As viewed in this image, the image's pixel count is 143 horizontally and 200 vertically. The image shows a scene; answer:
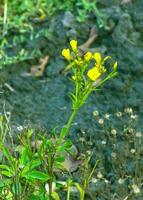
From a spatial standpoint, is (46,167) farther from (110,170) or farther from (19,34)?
(19,34)

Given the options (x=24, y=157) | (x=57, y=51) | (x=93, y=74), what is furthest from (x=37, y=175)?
(x=57, y=51)

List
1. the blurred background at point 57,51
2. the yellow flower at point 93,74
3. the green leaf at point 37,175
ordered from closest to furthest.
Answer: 1. the yellow flower at point 93,74
2. the green leaf at point 37,175
3. the blurred background at point 57,51

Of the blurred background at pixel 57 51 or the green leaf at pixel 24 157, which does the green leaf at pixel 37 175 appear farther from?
the blurred background at pixel 57 51

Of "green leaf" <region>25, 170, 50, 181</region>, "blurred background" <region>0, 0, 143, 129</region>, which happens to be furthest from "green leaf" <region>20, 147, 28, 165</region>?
"blurred background" <region>0, 0, 143, 129</region>

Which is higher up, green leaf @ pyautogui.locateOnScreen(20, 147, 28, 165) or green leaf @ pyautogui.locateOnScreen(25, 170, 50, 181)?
green leaf @ pyautogui.locateOnScreen(20, 147, 28, 165)

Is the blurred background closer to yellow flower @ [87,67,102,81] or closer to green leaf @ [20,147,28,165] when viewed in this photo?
green leaf @ [20,147,28,165]

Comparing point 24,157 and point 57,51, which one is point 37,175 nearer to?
point 24,157

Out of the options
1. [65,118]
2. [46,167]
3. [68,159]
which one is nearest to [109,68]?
[65,118]

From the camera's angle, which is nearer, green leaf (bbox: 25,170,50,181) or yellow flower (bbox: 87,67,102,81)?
yellow flower (bbox: 87,67,102,81)

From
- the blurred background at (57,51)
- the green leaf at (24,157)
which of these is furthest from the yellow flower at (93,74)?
the blurred background at (57,51)

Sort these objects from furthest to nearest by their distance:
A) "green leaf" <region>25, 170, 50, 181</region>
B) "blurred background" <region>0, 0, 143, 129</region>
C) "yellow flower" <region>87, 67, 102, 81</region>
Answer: "blurred background" <region>0, 0, 143, 129</region>
"green leaf" <region>25, 170, 50, 181</region>
"yellow flower" <region>87, 67, 102, 81</region>

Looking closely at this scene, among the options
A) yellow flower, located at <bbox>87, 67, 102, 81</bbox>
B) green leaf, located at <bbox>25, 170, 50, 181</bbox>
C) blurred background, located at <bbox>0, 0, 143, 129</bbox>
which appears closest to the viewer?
yellow flower, located at <bbox>87, 67, 102, 81</bbox>
